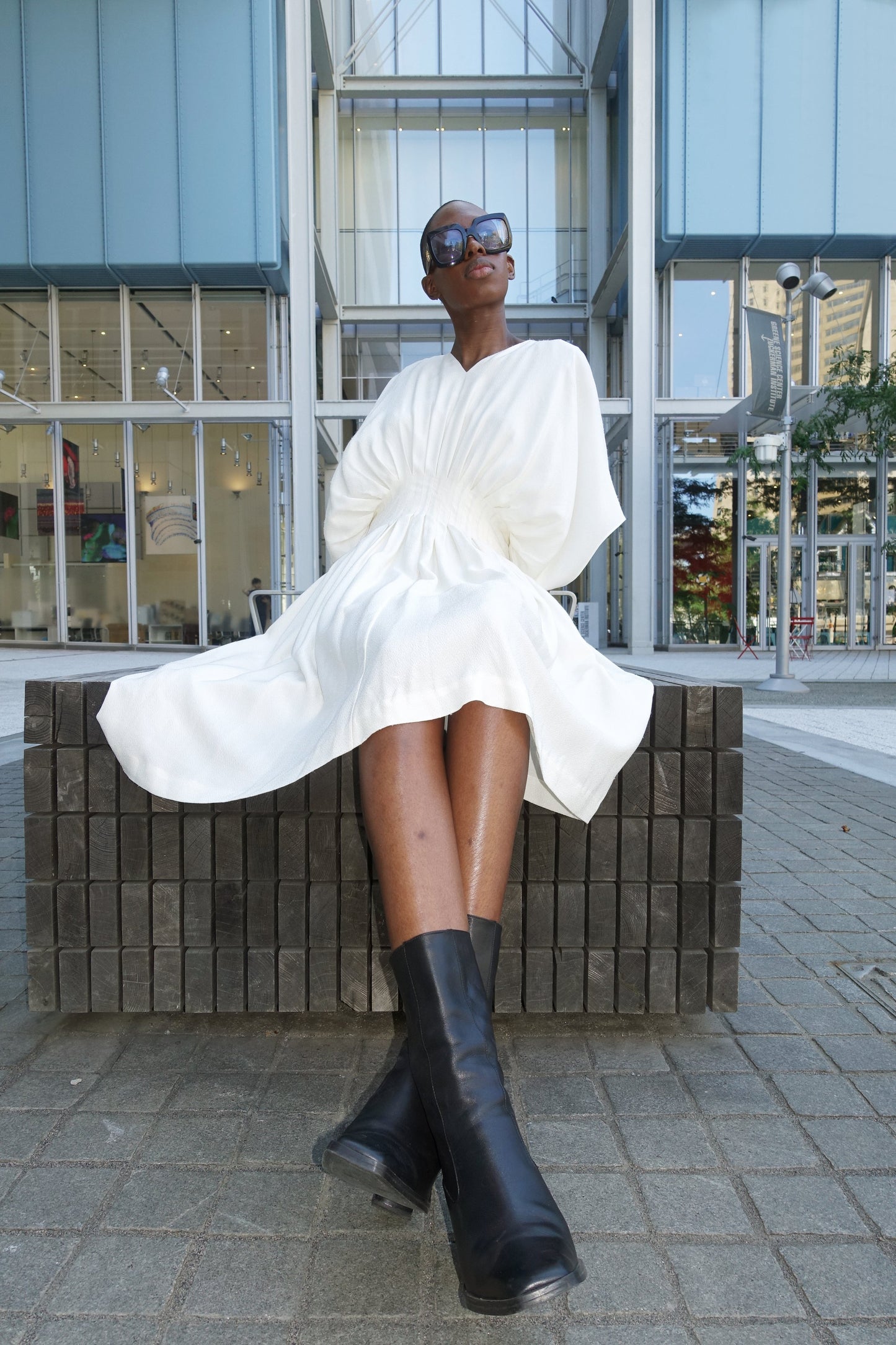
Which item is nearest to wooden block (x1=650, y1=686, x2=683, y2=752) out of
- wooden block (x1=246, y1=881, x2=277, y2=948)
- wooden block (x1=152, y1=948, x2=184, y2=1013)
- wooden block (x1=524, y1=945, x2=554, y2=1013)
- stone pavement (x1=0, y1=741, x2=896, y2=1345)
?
wooden block (x1=524, y1=945, x2=554, y2=1013)

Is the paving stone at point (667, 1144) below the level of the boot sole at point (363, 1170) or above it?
below

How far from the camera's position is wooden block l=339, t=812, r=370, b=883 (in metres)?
1.85

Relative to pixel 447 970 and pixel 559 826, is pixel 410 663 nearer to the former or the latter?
pixel 447 970

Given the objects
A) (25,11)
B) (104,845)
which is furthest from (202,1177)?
(25,11)

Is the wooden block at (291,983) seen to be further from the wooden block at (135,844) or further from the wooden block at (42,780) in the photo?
the wooden block at (42,780)

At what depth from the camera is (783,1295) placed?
3.70 ft

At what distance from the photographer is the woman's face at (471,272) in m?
2.11

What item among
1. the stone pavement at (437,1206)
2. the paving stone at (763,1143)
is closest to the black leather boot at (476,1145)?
the stone pavement at (437,1206)

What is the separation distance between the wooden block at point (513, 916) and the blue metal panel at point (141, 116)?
1735cm

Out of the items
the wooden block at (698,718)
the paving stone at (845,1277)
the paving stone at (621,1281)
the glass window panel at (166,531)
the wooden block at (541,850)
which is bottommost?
the paving stone at (621,1281)

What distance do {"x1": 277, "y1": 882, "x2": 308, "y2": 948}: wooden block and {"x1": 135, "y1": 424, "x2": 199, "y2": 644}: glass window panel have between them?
16384 mm

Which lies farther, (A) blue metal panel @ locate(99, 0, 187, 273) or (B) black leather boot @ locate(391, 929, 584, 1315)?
(A) blue metal panel @ locate(99, 0, 187, 273)

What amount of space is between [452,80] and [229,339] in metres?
8.09

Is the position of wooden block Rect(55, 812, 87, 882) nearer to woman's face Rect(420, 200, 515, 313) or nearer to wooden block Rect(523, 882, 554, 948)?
wooden block Rect(523, 882, 554, 948)
